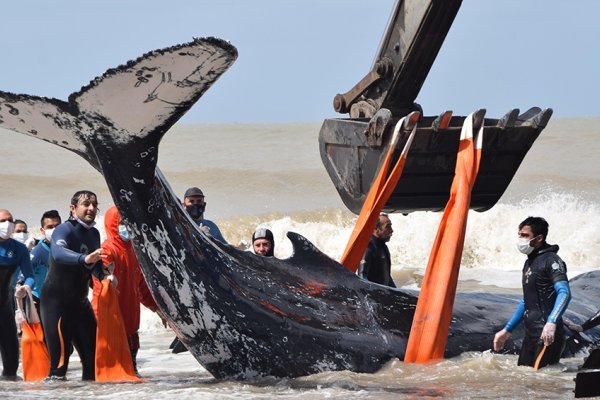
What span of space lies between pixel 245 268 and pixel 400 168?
2.12 m

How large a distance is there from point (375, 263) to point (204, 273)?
2524 millimetres

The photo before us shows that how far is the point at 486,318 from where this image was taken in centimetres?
1177

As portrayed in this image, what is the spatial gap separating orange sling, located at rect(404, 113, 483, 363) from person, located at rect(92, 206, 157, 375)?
223 centimetres

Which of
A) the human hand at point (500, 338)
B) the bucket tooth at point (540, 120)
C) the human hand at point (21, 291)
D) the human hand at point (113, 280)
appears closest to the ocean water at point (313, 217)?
the human hand at point (500, 338)

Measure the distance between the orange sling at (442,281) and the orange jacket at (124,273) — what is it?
2.23 m

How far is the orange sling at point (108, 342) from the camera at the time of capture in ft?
36.1

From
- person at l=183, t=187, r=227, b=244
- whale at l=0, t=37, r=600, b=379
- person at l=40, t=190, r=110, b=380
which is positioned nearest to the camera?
whale at l=0, t=37, r=600, b=379

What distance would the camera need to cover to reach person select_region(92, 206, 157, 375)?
11219mm

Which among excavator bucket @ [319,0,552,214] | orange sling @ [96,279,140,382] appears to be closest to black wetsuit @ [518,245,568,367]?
excavator bucket @ [319,0,552,214]

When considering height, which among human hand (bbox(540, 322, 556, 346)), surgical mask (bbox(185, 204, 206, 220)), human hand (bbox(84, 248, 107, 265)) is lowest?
human hand (bbox(540, 322, 556, 346))

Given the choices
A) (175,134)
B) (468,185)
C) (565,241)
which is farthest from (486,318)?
(175,134)

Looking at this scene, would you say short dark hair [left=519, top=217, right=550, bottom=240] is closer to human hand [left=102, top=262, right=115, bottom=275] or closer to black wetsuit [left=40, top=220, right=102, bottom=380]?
human hand [left=102, top=262, right=115, bottom=275]

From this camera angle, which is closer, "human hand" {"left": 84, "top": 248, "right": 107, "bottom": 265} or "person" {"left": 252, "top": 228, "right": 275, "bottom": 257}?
"human hand" {"left": 84, "top": 248, "right": 107, "bottom": 265}

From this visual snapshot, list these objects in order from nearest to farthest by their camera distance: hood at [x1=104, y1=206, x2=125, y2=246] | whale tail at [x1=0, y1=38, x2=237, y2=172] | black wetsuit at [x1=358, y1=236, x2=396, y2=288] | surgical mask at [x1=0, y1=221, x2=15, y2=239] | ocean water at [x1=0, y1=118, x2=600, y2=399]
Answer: whale tail at [x1=0, y1=38, x2=237, y2=172], ocean water at [x1=0, y1=118, x2=600, y2=399], hood at [x1=104, y1=206, x2=125, y2=246], surgical mask at [x1=0, y1=221, x2=15, y2=239], black wetsuit at [x1=358, y1=236, x2=396, y2=288]
